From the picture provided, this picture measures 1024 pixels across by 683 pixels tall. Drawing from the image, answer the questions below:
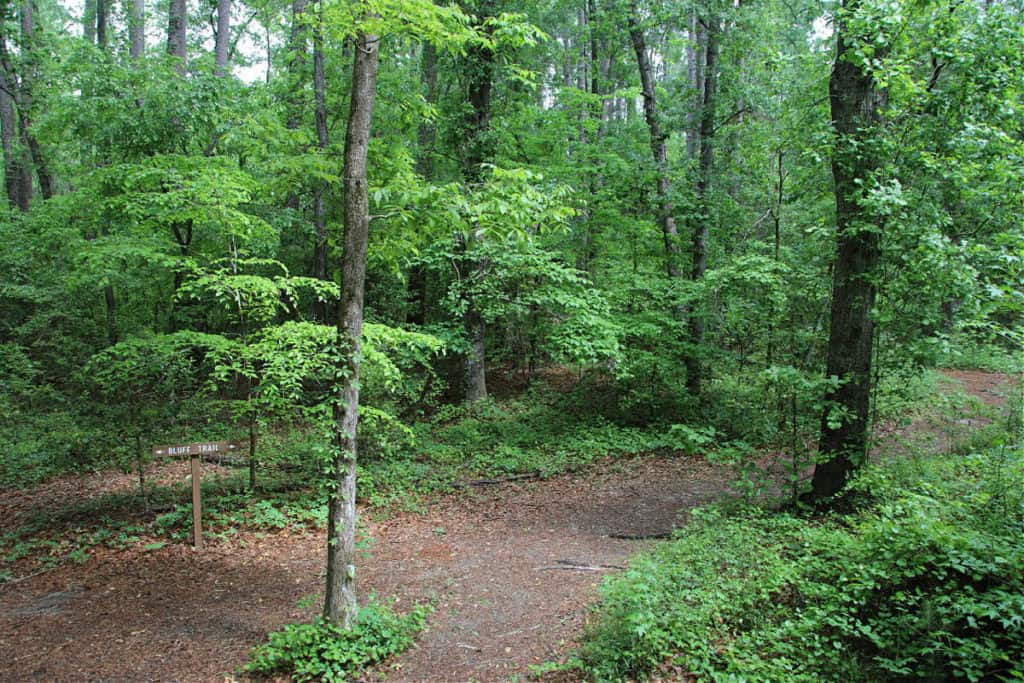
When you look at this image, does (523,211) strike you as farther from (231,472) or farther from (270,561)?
(231,472)

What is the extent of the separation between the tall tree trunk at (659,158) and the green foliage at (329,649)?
968 cm

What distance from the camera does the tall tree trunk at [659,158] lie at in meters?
12.3

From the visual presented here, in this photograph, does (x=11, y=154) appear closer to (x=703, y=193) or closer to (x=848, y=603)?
A: (x=703, y=193)

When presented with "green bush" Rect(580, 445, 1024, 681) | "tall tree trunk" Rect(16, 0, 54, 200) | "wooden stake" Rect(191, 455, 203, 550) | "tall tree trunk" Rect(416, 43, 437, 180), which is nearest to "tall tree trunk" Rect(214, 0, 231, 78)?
"tall tree trunk" Rect(16, 0, 54, 200)

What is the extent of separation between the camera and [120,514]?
758 cm

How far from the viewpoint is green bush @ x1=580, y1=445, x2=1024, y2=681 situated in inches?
144

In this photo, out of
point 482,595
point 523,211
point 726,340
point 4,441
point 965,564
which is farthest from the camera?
point 726,340

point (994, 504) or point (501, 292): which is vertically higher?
point (501, 292)

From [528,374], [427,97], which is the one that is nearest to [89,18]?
[427,97]

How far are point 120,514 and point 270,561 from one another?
2443 mm

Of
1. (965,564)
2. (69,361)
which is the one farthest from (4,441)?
(965,564)

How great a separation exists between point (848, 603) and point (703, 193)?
9.76 metres

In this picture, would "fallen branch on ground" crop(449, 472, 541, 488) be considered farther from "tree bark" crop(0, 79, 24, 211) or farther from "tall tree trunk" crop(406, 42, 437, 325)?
"tree bark" crop(0, 79, 24, 211)

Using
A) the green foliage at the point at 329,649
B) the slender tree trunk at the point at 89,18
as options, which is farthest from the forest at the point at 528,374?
the slender tree trunk at the point at 89,18
